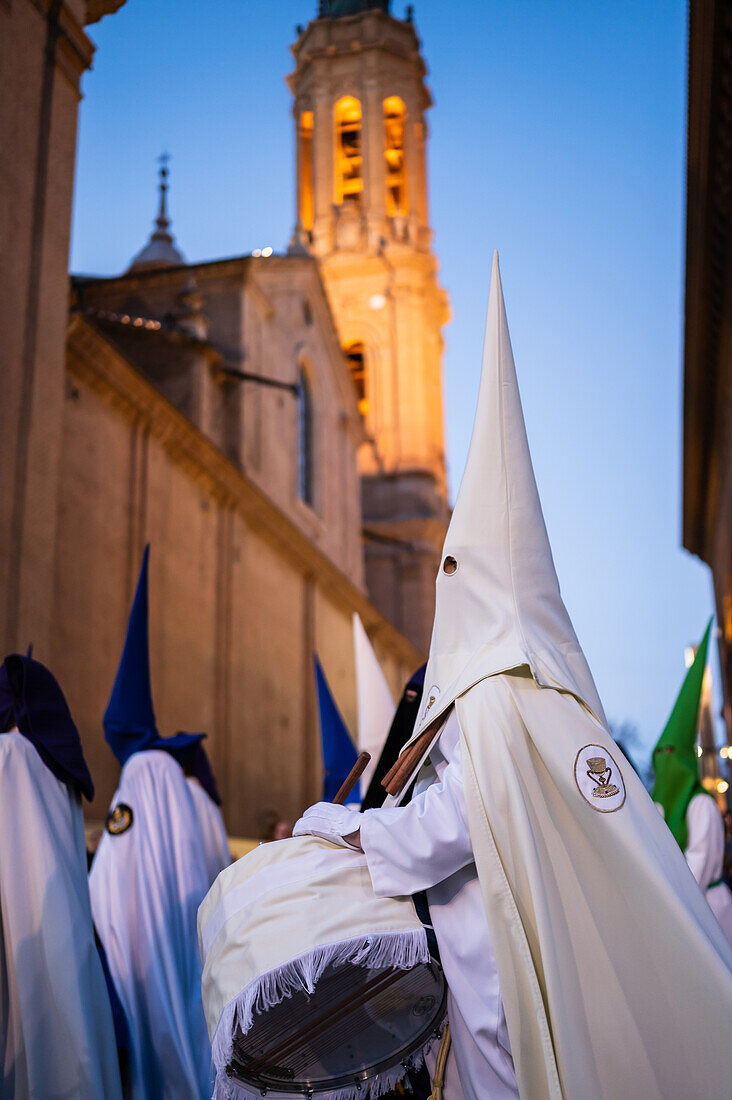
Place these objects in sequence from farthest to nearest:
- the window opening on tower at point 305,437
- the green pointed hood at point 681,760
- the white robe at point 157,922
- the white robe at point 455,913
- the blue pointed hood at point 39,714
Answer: the window opening on tower at point 305,437
the green pointed hood at point 681,760
the white robe at point 157,922
the blue pointed hood at point 39,714
the white robe at point 455,913

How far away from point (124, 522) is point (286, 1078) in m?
10.7

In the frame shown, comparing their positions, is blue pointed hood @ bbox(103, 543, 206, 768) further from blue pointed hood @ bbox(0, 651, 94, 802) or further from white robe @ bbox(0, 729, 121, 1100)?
white robe @ bbox(0, 729, 121, 1100)

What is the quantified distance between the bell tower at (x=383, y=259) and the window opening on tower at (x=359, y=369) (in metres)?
0.04

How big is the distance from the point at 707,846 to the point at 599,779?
3.85 meters

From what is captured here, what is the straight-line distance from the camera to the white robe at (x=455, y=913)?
297 cm

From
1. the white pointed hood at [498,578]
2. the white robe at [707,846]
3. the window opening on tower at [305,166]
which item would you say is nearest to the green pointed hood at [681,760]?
the white robe at [707,846]

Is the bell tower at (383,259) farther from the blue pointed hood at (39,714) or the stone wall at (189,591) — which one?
the blue pointed hood at (39,714)

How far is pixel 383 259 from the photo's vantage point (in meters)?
33.7

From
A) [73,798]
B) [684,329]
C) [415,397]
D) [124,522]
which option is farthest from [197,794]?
[415,397]

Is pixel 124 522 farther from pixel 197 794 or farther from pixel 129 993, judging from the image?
pixel 129 993

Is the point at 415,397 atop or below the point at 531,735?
atop

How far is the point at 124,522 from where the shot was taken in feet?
43.5

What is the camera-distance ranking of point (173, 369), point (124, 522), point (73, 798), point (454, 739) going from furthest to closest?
1. point (173, 369)
2. point (124, 522)
3. point (73, 798)
4. point (454, 739)

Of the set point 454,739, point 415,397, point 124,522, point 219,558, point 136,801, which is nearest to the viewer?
point 454,739
